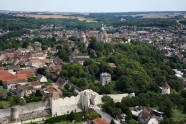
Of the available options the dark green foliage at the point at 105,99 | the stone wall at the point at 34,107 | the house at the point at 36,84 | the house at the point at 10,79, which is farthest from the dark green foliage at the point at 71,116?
the house at the point at 10,79

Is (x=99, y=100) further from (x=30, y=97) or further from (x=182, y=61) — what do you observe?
(x=182, y=61)

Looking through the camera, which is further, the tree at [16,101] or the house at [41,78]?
the house at [41,78]

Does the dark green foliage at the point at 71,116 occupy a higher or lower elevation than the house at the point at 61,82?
lower

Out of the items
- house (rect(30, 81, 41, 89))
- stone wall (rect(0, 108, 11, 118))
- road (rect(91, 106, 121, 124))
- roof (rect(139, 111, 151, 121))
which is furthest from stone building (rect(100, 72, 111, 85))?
stone wall (rect(0, 108, 11, 118))

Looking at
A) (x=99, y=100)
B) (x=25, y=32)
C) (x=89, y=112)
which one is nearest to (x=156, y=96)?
(x=99, y=100)


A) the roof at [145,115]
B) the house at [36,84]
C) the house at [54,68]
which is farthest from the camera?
the house at [54,68]

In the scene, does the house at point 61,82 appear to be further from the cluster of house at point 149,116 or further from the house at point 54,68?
the cluster of house at point 149,116

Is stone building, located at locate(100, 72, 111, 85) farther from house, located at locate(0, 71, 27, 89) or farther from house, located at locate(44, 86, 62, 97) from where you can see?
house, located at locate(0, 71, 27, 89)

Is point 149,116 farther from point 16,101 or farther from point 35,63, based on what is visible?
point 35,63
